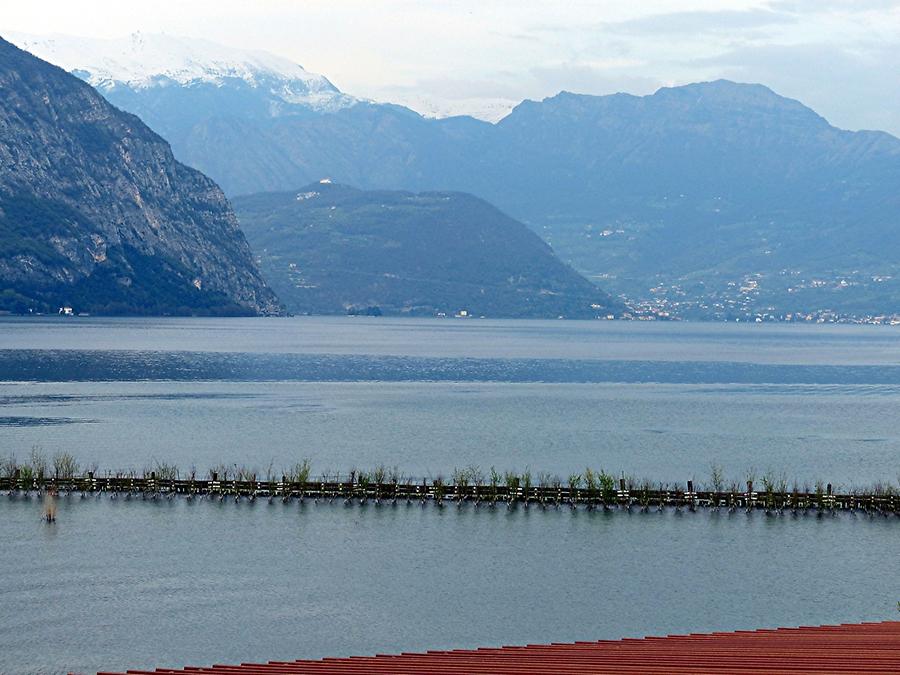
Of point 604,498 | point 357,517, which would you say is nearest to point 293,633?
point 357,517

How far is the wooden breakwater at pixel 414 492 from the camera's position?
9269cm

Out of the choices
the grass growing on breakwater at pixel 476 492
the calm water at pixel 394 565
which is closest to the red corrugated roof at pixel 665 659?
the calm water at pixel 394 565

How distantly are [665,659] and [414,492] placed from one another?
60.4 m

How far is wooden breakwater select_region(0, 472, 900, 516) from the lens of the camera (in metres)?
92.7

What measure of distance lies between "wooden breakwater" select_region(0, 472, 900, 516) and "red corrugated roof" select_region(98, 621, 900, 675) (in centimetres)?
5318

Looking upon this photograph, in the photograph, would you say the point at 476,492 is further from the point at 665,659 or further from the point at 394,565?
the point at 665,659

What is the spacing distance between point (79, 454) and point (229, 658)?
6782 cm

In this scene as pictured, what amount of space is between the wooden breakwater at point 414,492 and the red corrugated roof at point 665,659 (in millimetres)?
53179

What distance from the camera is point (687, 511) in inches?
3600

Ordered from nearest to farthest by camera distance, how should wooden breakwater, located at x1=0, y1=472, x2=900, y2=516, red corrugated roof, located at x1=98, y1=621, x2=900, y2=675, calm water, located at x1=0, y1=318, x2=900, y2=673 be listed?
1. red corrugated roof, located at x1=98, y1=621, x2=900, y2=675
2. calm water, located at x1=0, y1=318, x2=900, y2=673
3. wooden breakwater, located at x1=0, y1=472, x2=900, y2=516

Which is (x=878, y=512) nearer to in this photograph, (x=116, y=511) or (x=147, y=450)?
(x=116, y=511)

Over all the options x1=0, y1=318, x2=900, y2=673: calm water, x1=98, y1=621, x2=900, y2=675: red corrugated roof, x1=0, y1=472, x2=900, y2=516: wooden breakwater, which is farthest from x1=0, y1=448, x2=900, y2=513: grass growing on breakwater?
x1=98, y1=621, x2=900, y2=675: red corrugated roof

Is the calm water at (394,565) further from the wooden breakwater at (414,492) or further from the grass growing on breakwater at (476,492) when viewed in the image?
the grass growing on breakwater at (476,492)

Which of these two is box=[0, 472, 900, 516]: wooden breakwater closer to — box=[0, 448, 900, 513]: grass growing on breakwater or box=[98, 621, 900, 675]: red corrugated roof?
box=[0, 448, 900, 513]: grass growing on breakwater
